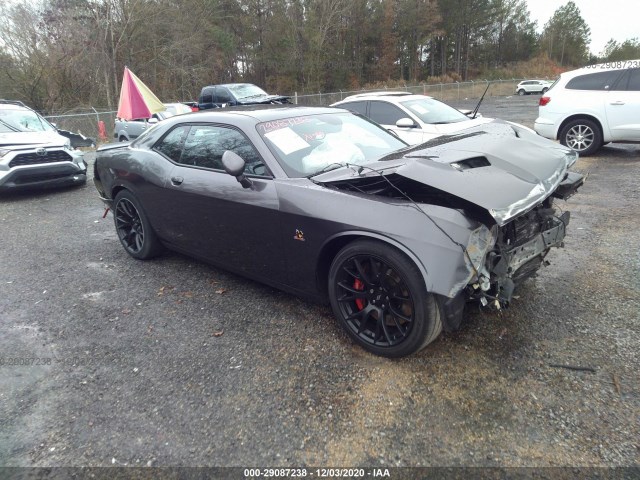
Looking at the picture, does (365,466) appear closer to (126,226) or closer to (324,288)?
(324,288)

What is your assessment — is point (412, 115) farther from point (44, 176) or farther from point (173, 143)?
point (44, 176)

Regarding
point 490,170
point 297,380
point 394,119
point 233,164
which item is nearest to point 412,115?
point 394,119

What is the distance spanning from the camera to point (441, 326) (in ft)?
8.66

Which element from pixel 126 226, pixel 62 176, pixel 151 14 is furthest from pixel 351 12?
pixel 126 226

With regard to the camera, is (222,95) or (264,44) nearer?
(222,95)

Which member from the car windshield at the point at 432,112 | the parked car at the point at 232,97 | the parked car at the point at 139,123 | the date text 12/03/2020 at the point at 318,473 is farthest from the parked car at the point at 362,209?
the parked car at the point at 232,97

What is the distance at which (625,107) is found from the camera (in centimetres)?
789

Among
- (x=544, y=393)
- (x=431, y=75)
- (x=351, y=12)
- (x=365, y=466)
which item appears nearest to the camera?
(x=365, y=466)

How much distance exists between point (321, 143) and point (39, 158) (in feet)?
22.2

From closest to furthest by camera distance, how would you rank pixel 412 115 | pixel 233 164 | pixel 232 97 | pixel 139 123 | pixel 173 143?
pixel 233 164
pixel 173 143
pixel 412 115
pixel 139 123
pixel 232 97

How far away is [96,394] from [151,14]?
24761 millimetres

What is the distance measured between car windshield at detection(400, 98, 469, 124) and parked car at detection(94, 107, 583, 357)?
138 inches

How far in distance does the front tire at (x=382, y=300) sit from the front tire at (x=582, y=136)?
7771 millimetres

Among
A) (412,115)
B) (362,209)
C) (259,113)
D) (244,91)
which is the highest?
(244,91)
